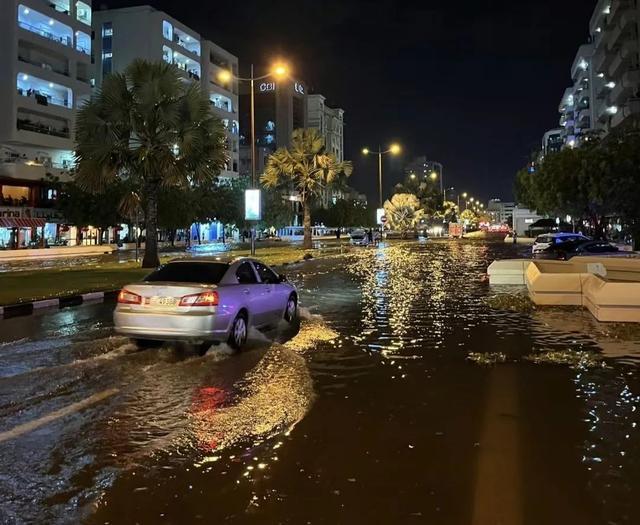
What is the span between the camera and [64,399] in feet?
24.9

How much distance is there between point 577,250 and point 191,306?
26649 mm

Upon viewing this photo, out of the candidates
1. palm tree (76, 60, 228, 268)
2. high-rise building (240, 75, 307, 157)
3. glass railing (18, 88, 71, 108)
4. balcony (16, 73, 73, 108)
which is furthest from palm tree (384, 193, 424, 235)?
palm tree (76, 60, 228, 268)

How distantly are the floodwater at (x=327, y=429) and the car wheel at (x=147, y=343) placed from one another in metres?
0.15

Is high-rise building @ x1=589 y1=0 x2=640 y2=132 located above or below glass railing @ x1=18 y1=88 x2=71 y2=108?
above

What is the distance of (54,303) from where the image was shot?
1783 cm

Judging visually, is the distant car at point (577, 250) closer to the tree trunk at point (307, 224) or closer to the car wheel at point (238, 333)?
the tree trunk at point (307, 224)

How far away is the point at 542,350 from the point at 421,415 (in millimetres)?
4398

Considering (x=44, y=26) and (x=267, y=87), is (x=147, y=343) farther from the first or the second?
(x=267, y=87)

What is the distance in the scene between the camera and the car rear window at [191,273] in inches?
414

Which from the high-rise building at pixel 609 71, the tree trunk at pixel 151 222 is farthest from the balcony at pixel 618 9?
the tree trunk at pixel 151 222

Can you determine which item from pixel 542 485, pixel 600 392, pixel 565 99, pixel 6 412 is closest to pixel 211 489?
pixel 542 485

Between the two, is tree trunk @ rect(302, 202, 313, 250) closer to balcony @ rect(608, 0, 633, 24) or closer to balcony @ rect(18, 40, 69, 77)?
balcony @ rect(18, 40, 69, 77)

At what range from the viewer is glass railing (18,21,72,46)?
61500 mm

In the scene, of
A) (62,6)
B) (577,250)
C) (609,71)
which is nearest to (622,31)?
(609,71)
